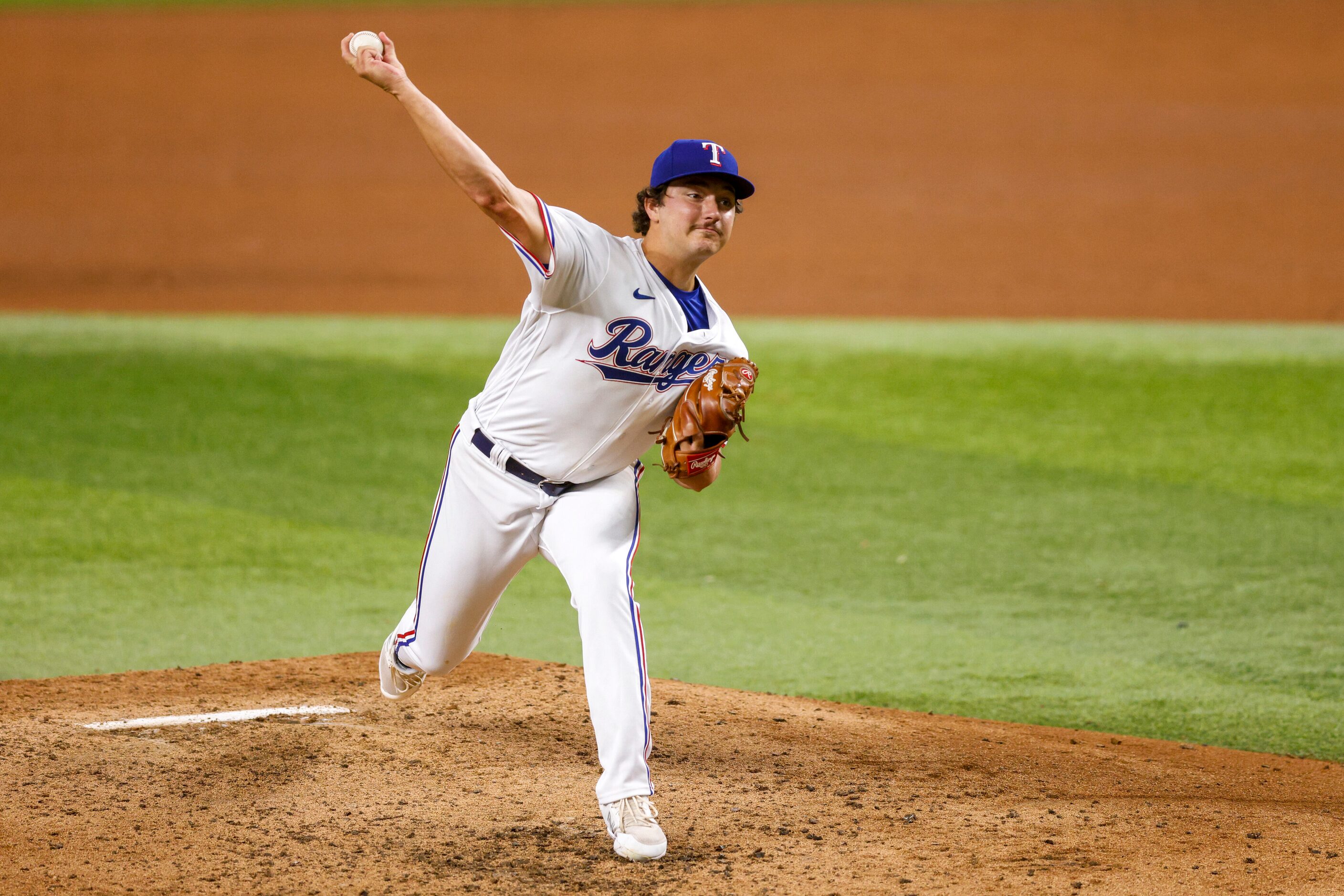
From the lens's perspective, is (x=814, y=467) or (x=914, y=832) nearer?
(x=914, y=832)

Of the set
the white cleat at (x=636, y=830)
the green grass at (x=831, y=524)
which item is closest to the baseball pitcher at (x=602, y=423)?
the white cleat at (x=636, y=830)

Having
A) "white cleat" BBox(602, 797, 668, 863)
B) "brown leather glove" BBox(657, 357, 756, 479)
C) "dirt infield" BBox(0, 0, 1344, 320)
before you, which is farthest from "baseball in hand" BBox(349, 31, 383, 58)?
"dirt infield" BBox(0, 0, 1344, 320)

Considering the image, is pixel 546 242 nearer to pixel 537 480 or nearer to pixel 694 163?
pixel 694 163

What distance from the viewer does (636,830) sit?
3.37 m

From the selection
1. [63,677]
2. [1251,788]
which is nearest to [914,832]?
[1251,788]

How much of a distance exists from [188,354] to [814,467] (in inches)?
201

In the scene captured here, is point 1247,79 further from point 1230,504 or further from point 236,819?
point 236,819

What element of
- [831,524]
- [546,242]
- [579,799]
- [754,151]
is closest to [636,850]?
[579,799]

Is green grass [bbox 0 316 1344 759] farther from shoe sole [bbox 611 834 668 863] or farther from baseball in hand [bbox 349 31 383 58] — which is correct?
baseball in hand [bbox 349 31 383 58]

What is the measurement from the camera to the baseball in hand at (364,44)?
3258 millimetres

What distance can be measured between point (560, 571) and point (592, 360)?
1.92 feet

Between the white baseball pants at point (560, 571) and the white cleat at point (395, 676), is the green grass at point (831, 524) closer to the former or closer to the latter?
the white cleat at point (395, 676)

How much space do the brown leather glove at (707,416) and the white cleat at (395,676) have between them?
3.36 ft

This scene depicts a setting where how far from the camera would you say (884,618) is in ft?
19.7
